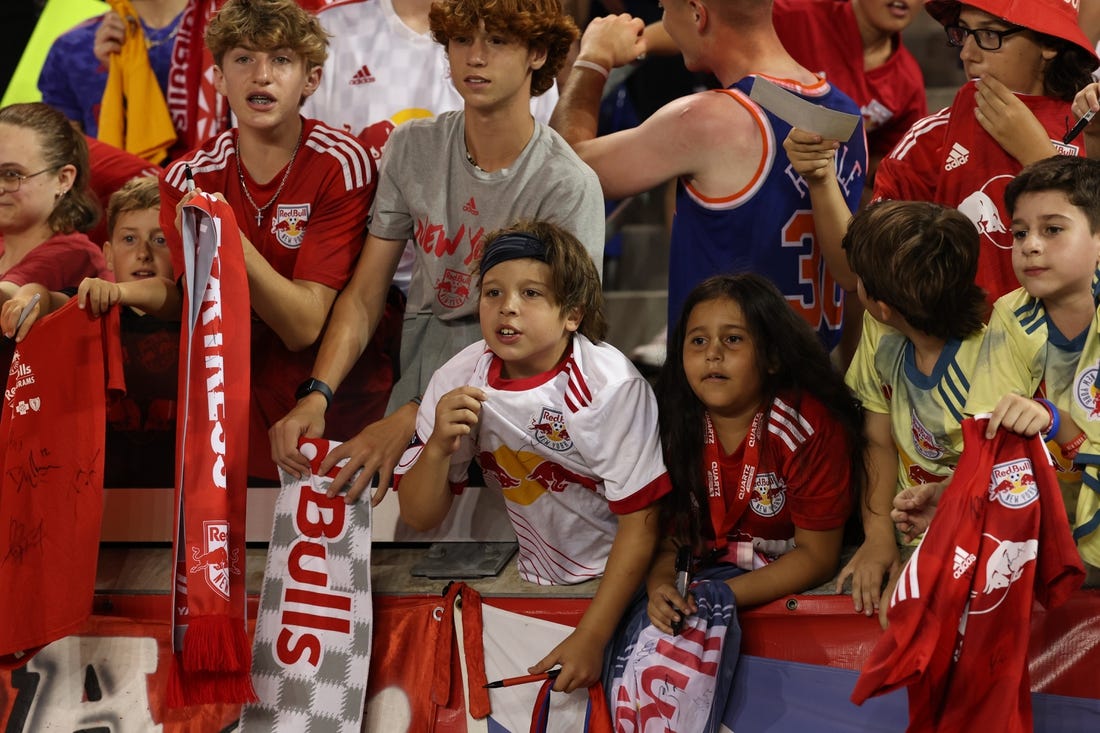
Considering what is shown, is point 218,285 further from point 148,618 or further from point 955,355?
point 955,355

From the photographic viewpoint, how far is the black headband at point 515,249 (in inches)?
114

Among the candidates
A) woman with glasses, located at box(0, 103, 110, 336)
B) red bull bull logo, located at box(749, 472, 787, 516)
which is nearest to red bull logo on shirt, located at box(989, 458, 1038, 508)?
red bull bull logo, located at box(749, 472, 787, 516)

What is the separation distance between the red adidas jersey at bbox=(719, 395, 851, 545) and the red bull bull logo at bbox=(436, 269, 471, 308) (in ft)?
2.56

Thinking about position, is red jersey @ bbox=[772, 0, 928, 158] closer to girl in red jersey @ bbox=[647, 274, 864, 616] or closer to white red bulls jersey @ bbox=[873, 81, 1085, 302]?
white red bulls jersey @ bbox=[873, 81, 1085, 302]

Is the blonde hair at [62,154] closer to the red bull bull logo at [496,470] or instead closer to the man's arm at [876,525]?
the red bull bull logo at [496,470]

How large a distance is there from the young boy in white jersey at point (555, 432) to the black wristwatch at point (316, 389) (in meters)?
0.30

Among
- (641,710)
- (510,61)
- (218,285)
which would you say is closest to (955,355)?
(641,710)

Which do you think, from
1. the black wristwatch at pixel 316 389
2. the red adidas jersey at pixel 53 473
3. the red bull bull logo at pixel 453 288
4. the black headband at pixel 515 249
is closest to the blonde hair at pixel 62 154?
the red adidas jersey at pixel 53 473

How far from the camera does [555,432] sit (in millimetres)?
2869

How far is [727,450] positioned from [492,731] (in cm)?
80

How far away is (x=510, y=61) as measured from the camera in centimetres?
319

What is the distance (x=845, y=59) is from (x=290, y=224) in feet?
6.10

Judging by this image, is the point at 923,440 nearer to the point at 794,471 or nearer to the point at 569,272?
the point at 794,471

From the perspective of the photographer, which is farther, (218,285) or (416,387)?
(416,387)
